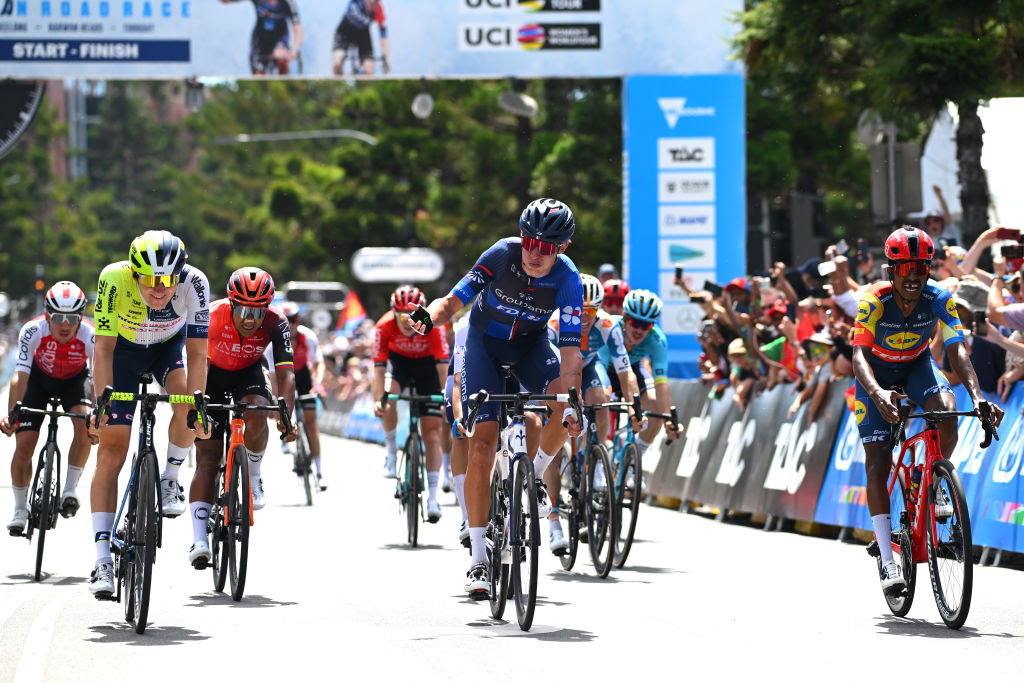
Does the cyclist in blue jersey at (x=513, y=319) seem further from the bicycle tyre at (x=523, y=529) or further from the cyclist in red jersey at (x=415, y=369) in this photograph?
the cyclist in red jersey at (x=415, y=369)

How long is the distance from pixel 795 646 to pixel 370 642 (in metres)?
2.07

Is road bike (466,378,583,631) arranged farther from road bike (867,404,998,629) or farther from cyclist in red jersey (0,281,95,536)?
cyclist in red jersey (0,281,95,536)

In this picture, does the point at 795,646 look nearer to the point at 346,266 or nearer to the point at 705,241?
the point at 705,241

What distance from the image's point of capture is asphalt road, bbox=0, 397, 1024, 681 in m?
7.66

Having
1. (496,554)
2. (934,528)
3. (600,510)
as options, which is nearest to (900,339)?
(934,528)

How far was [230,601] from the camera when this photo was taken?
33.1ft

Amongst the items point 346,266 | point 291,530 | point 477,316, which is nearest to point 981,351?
point 477,316

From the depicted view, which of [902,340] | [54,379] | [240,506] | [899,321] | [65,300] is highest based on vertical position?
[65,300]

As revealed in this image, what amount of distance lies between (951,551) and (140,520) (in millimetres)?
4091

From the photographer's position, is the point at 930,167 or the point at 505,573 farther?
the point at 930,167

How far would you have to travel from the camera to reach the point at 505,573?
29.7 feet

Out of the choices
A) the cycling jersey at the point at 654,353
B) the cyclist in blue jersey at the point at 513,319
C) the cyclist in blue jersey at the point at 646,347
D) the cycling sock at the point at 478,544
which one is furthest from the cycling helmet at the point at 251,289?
the cycling jersey at the point at 654,353

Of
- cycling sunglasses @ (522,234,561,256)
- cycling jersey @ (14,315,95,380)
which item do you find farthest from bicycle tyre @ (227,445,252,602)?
cycling jersey @ (14,315,95,380)

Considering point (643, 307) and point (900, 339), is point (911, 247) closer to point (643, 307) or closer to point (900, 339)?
point (900, 339)
